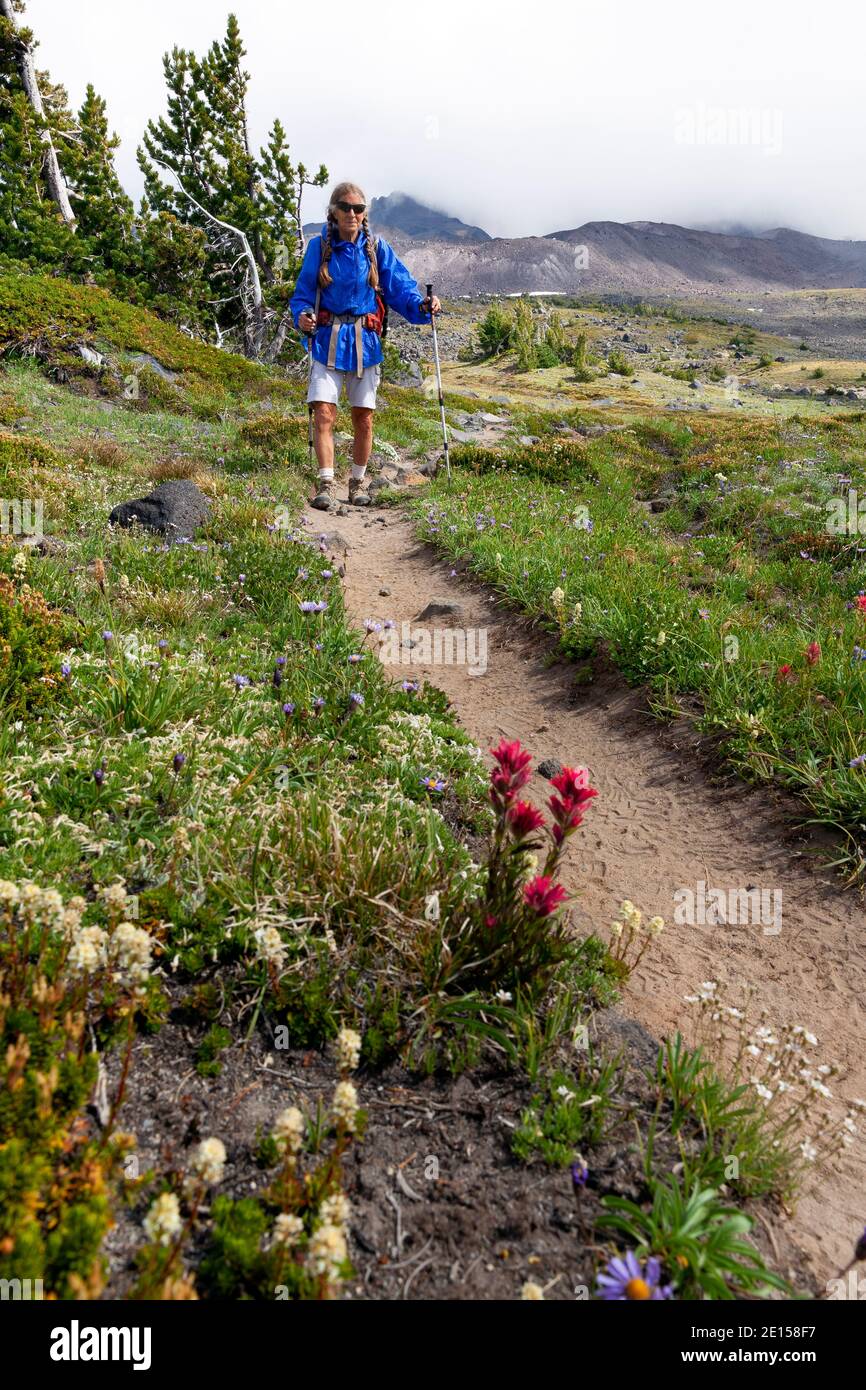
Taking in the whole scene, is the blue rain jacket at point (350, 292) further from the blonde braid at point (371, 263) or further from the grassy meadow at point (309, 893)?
the grassy meadow at point (309, 893)

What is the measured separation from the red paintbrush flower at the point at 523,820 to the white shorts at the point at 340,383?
894 centimetres

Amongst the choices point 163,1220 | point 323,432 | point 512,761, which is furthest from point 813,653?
point 323,432

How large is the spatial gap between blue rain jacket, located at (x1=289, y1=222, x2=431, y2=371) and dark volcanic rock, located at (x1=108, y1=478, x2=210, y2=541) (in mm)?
2936

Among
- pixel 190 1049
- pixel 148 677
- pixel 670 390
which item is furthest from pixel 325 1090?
pixel 670 390

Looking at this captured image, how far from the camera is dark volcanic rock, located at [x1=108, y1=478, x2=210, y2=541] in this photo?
27.6 feet

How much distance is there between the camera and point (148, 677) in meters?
4.68

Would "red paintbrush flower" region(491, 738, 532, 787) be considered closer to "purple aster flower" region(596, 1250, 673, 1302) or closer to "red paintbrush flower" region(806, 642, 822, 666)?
"purple aster flower" region(596, 1250, 673, 1302)

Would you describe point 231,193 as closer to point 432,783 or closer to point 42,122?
point 42,122

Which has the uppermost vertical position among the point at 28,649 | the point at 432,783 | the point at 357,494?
the point at 357,494

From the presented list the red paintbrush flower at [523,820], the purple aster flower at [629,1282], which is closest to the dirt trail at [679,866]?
the red paintbrush flower at [523,820]

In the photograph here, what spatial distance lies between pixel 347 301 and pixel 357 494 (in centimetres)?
361

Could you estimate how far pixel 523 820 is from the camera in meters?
2.63

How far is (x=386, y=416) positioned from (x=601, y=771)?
58.3 ft

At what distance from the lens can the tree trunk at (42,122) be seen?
2964 centimetres
